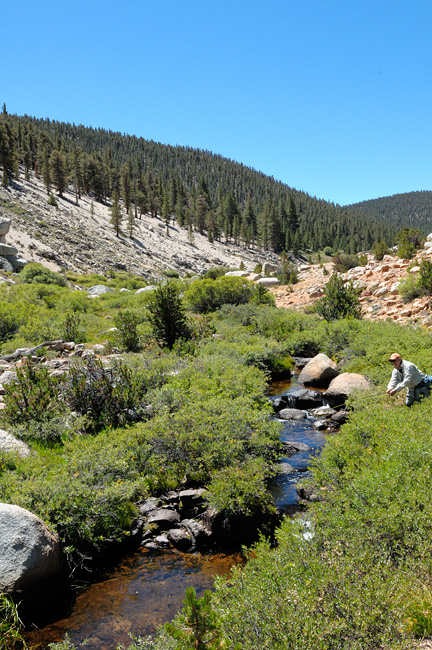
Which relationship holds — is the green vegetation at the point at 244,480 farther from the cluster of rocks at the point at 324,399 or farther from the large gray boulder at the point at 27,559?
the cluster of rocks at the point at 324,399

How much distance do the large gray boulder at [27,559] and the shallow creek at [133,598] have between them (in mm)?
390

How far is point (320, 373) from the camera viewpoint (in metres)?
15.4

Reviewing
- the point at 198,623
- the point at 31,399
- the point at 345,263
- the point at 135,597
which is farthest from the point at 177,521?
the point at 345,263

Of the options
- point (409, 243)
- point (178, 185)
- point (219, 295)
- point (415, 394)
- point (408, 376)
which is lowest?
point (415, 394)

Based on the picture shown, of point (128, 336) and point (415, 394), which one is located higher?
point (128, 336)

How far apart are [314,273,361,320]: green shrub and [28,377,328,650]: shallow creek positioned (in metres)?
18.2

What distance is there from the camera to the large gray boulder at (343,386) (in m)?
12.5

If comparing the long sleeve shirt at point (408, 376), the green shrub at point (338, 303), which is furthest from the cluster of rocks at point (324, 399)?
the green shrub at point (338, 303)

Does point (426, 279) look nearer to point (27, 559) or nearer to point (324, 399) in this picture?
point (324, 399)

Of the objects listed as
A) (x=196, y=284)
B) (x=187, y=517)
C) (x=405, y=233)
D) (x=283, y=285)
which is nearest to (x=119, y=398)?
(x=187, y=517)

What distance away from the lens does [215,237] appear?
316 feet

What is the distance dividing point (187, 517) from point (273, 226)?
94.7 meters

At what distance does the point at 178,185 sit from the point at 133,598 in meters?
112

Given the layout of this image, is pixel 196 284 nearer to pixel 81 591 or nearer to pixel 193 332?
pixel 193 332
